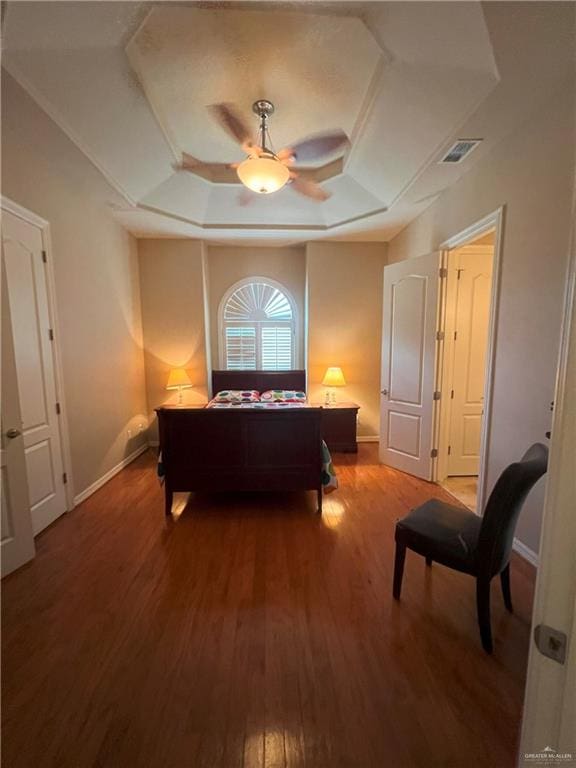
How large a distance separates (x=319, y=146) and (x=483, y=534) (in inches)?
125

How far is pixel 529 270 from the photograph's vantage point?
2.03m

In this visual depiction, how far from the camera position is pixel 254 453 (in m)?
2.72

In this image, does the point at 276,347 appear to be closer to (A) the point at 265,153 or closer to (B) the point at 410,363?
(B) the point at 410,363

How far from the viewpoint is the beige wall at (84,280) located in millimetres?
2172

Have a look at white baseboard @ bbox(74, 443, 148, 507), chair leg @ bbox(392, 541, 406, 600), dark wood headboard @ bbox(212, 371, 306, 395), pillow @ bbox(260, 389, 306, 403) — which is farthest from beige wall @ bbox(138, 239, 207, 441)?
chair leg @ bbox(392, 541, 406, 600)

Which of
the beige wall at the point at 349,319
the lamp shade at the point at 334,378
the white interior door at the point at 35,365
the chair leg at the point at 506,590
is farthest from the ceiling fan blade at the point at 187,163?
the chair leg at the point at 506,590

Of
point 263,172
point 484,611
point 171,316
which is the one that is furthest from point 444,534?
point 171,316

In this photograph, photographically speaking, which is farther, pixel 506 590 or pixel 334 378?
pixel 334 378

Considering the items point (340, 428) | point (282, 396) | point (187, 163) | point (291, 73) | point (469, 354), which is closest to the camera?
point (291, 73)

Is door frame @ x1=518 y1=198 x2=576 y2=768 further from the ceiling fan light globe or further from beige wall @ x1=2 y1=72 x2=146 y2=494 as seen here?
beige wall @ x1=2 y1=72 x2=146 y2=494

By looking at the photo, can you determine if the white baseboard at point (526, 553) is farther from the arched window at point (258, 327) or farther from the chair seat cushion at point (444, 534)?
the arched window at point (258, 327)

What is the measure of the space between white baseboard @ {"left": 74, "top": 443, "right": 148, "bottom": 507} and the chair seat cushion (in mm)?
2858

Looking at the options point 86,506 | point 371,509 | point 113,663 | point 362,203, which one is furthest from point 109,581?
point 362,203

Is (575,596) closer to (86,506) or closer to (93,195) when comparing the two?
(86,506)
